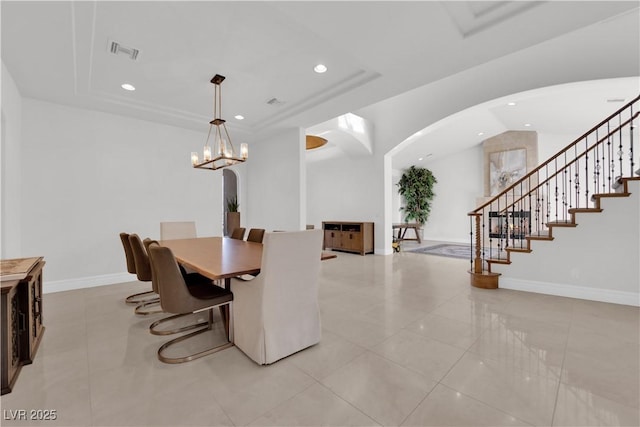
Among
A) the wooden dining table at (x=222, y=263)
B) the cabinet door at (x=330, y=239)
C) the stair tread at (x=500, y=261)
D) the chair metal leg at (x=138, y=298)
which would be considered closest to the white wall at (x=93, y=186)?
the chair metal leg at (x=138, y=298)

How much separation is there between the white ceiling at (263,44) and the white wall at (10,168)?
0.77 feet

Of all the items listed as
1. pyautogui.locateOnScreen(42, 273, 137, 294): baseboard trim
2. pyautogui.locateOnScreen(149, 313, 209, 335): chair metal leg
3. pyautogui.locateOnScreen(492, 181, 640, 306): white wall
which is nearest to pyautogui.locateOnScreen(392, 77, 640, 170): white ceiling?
pyautogui.locateOnScreen(492, 181, 640, 306): white wall

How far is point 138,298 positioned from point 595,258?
19.1 feet

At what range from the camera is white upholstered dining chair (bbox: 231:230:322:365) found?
190 centimetres

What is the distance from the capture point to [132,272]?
3.13 metres

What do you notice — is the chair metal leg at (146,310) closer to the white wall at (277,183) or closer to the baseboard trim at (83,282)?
the baseboard trim at (83,282)

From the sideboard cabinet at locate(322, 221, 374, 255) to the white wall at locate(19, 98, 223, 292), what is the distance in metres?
3.84

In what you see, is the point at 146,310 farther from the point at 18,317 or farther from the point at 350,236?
the point at 350,236

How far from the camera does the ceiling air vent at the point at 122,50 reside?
261 cm

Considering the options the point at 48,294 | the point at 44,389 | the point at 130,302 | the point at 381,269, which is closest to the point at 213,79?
the point at 130,302

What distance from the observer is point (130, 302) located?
3.33 meters

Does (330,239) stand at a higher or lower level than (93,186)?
lower

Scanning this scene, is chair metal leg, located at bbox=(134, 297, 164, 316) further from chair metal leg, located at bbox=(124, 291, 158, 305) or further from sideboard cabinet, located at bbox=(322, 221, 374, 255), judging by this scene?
sideboard cabinet, located at bbox=(322, 221, 374, 255)

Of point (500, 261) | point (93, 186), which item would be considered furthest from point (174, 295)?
point (500, 261)
